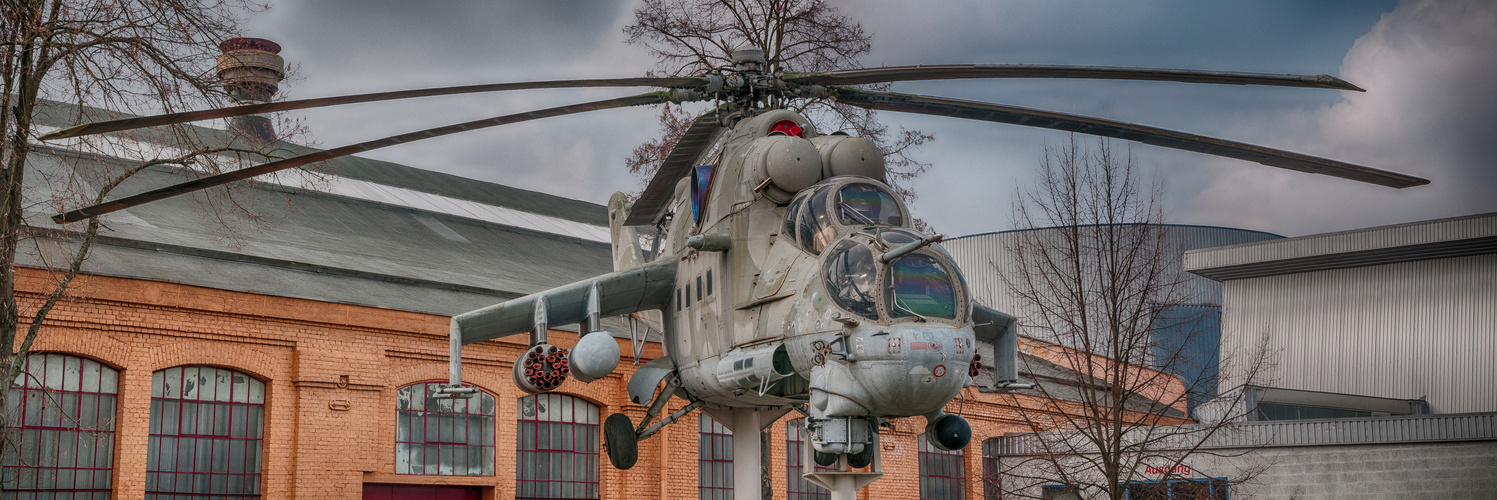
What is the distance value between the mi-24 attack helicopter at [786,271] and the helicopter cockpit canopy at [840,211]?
0.9 inches

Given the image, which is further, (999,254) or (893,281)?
(999,254)

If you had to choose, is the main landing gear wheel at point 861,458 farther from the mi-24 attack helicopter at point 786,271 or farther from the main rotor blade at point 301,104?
the main rotor blade at point 301,104

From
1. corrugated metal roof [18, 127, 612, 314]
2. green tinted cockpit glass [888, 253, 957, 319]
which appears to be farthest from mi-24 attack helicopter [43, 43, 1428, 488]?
corrugated metal roof [18, 127, 612, 314]

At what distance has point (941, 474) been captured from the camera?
32281 millimetres

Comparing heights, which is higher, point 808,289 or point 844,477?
point 808,289

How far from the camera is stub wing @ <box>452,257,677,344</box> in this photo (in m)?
16.9

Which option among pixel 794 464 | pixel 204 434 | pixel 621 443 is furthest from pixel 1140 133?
pixel 794 464

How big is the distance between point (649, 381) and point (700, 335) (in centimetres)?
91

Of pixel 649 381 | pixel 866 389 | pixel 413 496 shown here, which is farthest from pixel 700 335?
pixel 413 496

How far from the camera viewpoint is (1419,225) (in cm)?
3525

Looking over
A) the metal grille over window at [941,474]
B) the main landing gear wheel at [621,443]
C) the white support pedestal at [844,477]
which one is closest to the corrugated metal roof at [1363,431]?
the metal grille over window at [941,474]

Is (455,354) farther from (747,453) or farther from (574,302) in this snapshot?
(747,453)

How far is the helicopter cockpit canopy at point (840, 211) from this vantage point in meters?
14.2

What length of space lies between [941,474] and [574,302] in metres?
17.4
